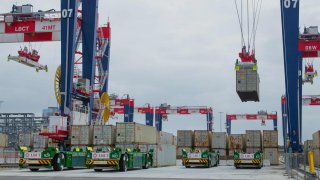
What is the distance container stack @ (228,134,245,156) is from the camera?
4147 cm

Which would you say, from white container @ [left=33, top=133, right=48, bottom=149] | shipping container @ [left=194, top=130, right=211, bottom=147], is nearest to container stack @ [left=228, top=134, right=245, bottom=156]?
shipping container @ [left=194, top=130, right=211, bottom=147]

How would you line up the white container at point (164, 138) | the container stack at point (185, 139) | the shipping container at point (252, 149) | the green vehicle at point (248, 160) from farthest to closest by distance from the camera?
the container stack at point (185, 139)
the shipping container at point (252, 149)
the white container at point (164, 138)
the green vehicle at point (248, 160)

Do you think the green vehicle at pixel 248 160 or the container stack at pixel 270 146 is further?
the container stack at pixel 270 146

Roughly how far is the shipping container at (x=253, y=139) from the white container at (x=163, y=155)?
7.06m

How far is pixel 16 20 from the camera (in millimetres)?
34281

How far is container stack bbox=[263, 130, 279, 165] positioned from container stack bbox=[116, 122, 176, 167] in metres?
8.76

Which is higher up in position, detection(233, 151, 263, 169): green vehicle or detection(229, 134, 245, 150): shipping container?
detection(229, 134, 245, 150): shipping container

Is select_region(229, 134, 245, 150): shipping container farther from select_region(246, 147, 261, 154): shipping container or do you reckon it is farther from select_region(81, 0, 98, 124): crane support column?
select_region(81, 0, 98, 124): crane support column

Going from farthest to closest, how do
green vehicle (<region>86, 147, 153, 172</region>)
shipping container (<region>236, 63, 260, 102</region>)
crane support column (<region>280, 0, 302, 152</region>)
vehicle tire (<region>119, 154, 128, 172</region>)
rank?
crane support column (<region>280, 0, 302, 152</region>) → vehicle tire (<region>119, 154, 128, 172</region>) → green vehicle (<region>86, 147, 153, 172</region>) → shipping container (<region>236, 63, 260, 102</region>)

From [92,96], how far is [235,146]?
14.4m

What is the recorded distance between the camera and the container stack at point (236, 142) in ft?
136

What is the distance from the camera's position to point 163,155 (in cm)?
3391

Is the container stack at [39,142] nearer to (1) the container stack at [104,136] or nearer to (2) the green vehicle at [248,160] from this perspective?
(1) the container stack at [104,136]

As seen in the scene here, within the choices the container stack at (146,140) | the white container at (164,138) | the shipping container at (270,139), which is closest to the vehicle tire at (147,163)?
the container stack at (146,140)
